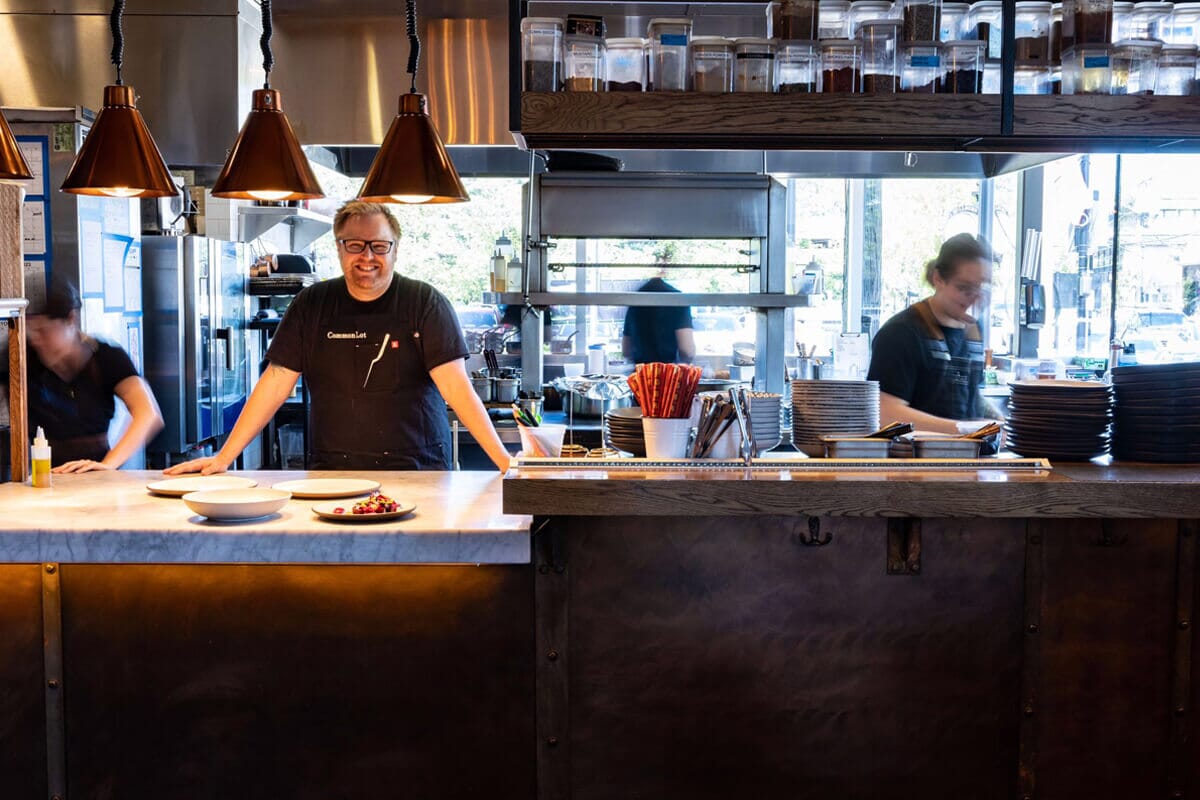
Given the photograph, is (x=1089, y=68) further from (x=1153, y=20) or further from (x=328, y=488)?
(x=328, y=488)

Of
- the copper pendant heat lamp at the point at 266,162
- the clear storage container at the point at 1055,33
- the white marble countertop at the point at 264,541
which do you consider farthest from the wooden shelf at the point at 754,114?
the white marble countertop at the point at 264,541

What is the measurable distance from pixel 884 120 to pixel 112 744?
88.8 inches

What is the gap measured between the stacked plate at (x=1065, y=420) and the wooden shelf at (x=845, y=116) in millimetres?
616

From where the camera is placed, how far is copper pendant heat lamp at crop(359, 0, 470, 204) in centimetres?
263

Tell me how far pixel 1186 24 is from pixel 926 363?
1436 millimetres

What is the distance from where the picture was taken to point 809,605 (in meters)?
2.58

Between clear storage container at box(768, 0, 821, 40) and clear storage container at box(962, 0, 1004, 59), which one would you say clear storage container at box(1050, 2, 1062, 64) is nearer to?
clear storage container at box(962, 0, 1004, 59)

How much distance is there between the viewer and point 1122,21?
2713 mm

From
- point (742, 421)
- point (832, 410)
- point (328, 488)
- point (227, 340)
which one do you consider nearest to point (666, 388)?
point (742, 421)

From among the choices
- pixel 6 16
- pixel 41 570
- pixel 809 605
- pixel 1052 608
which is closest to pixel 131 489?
pixel 41 570

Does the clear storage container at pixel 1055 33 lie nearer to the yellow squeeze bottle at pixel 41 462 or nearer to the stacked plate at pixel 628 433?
the stacked plate at pixel 628 433

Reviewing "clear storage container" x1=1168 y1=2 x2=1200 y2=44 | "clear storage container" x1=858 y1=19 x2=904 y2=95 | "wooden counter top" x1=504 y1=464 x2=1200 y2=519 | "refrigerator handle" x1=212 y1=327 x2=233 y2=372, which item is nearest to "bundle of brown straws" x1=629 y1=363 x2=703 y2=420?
"wooden counter top" x1=504 y1=464 x2=1200 y2=519

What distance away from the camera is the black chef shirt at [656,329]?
5.84 m

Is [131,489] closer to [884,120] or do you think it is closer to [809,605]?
[809,605]
